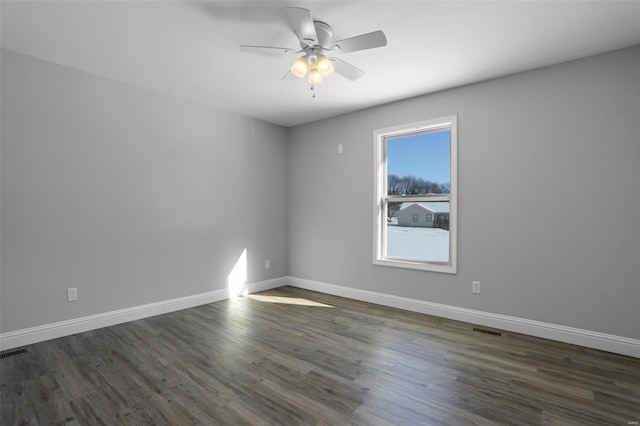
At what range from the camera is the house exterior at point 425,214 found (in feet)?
12.3

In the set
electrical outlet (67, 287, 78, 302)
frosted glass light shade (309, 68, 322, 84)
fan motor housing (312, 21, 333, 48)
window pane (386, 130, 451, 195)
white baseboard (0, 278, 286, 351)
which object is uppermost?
fan motor housing (312, 21, 333, 48)

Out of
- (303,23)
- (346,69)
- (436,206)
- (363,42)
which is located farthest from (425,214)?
(303,23)

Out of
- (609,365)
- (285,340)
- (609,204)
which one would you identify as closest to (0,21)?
(285,340)

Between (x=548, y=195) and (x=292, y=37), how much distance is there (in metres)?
2.73

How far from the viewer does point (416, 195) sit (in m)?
3.98

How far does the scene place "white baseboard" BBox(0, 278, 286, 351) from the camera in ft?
9.11

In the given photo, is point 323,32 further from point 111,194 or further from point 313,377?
point 111,194

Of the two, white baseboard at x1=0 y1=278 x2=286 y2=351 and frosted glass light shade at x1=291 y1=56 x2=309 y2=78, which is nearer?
frosted glass light shade at x1=291 y1=56 x2=309 y2=78

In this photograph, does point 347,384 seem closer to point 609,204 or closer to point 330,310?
point 330,310

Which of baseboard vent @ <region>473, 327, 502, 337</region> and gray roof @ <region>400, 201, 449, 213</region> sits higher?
gray roof @ <region>400, 201, 449, 213</region>

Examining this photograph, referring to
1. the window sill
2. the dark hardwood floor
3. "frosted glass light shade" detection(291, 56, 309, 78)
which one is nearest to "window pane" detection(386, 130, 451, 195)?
the window sill

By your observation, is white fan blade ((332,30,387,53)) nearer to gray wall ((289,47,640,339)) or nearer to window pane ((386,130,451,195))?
gray wall ((289,47,640,339))

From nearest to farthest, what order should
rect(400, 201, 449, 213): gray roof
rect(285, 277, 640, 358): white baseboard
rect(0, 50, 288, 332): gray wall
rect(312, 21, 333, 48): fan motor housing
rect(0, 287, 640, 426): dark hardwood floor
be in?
1. rect(0, 287, 640, 426): dark hardwood floor
2. rect(312, 21, 333, 48): fan motor housing
3. rect(285, 277, 640, 358): white baseboard
4. rect(0, 50, 288, 332): gray wall
5. rect(400, 201, 449, 213): gray roof

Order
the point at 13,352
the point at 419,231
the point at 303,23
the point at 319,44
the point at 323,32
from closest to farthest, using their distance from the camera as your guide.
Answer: the point at 303,23
the point at 323,32
the point at 319,44
the point at 13,352
the point at 419,231
